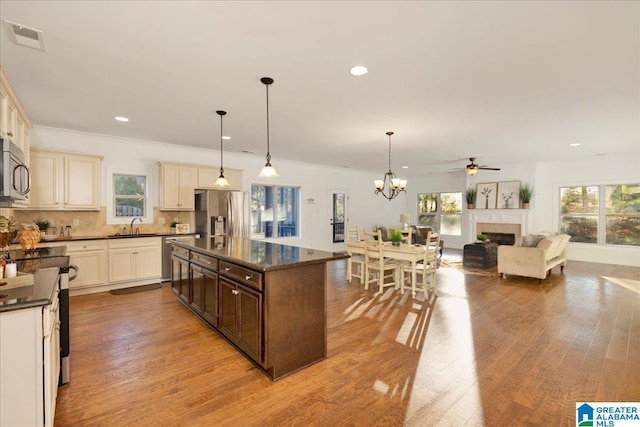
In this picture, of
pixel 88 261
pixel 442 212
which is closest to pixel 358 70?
pixel 88 261

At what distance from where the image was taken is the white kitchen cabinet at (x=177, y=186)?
572 cm

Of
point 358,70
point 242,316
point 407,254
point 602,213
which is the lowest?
point 242,316

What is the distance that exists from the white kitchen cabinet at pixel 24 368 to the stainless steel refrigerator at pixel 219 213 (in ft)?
13.8

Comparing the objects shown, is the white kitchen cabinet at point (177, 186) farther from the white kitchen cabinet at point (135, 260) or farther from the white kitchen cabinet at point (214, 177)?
the white kitchen cabinet at point (135, 260)

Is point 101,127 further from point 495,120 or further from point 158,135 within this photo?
point 495,120

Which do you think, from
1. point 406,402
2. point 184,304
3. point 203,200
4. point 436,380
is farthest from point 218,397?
point 203,200

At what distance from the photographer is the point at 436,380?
2.45 metres

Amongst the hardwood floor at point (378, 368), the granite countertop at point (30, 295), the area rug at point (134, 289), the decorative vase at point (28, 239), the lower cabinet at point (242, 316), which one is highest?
the decorative vase at point (28, 239)

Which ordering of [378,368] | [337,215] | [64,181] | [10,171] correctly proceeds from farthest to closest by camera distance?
1. [337,215]
2. [64,181]
3. [378,368]
4. [10,171]

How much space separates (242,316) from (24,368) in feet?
4.68

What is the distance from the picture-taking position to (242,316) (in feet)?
8.86

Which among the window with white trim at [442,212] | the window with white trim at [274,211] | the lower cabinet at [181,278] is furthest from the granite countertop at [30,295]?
the window with white trim at [442,212]

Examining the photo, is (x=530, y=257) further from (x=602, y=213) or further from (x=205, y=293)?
(x=205, y=293)

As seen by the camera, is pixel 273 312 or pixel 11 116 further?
pixel 11 116
